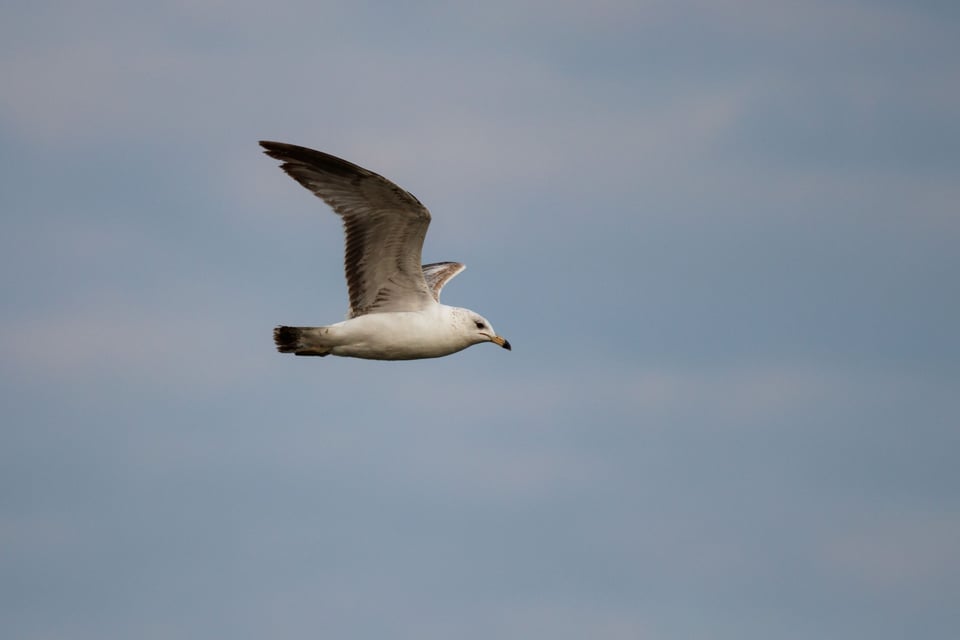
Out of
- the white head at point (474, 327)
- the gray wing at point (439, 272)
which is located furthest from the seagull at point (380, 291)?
the gray wing at point (439, 272)

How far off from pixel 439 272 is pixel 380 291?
4.39m

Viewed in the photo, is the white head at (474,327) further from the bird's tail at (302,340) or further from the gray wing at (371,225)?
the bird's tail at (302,340)

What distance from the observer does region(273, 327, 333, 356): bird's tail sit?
26031 mm

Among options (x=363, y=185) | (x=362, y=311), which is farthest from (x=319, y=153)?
(x=362, y=311)

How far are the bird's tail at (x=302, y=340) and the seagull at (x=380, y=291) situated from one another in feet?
0.05

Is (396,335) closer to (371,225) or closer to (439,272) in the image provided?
(371,225)

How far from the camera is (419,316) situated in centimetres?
2609

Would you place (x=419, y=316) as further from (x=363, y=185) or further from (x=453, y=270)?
(x=453, y=270)

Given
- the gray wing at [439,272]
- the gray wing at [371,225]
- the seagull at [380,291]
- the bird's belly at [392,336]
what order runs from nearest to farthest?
the gray wing at [371,225], the seagull at [380,291], the bird's belly at [392,336], the gray wing at [439,272]

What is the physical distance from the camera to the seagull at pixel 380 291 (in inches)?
987

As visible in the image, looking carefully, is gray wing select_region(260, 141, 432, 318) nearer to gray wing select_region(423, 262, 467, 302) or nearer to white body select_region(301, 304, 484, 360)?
white body select_region(301, 304, 484, 360)

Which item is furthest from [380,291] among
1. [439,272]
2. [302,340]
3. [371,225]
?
[439,272]

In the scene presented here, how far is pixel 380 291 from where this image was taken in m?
26.3

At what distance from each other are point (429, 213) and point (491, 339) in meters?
2.43
